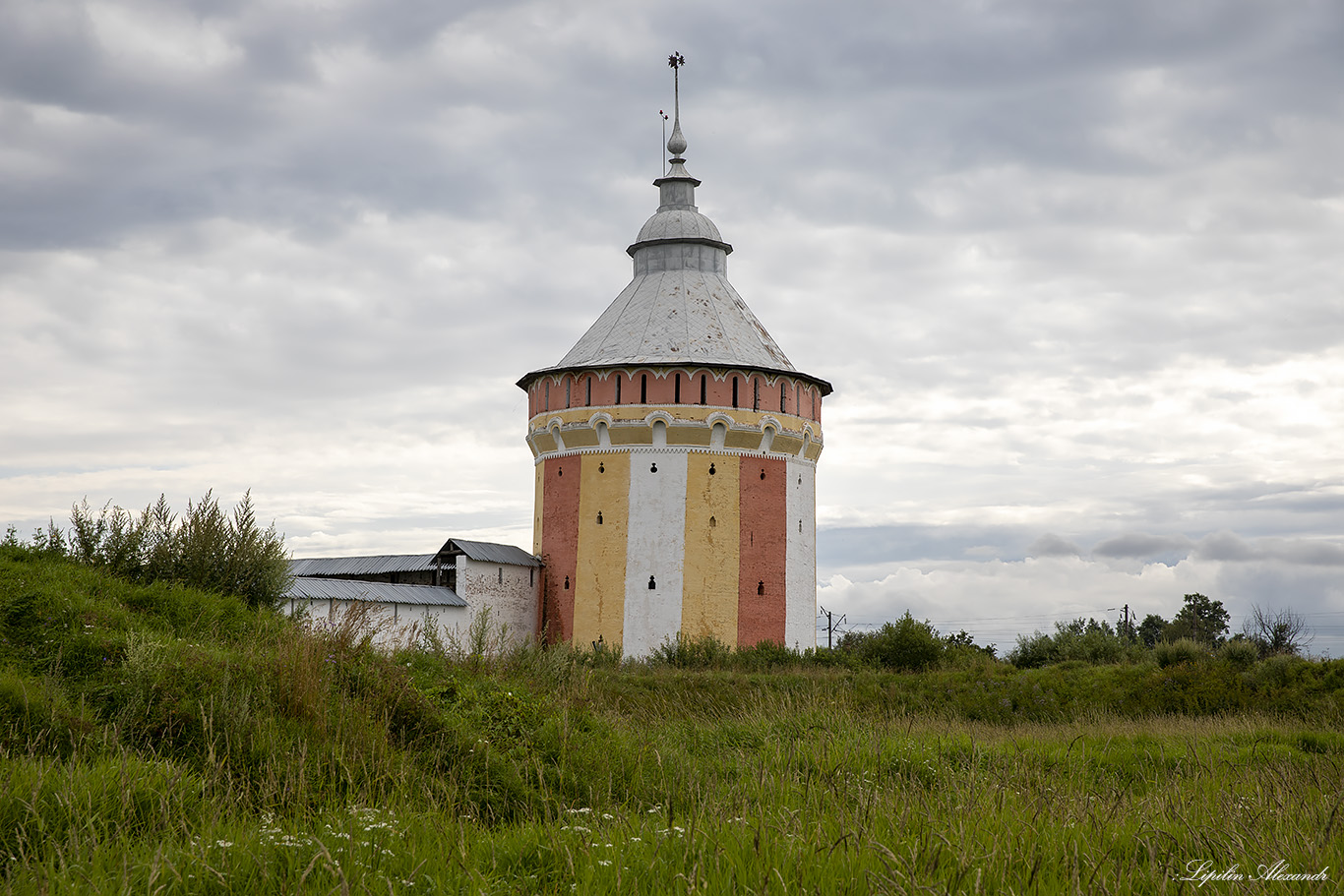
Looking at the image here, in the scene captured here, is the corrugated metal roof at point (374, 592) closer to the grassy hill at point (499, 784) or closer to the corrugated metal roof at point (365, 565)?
the corrugated metal roof at point (365, 565)

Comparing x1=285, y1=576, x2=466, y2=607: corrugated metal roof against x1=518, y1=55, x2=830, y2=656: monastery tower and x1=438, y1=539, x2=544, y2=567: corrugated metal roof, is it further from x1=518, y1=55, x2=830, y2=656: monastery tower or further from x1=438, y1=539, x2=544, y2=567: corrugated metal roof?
x1=518, y1=55, x2=830, y2=656: monastery tower

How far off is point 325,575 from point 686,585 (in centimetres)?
1072

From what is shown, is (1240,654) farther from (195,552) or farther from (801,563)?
(195,552)

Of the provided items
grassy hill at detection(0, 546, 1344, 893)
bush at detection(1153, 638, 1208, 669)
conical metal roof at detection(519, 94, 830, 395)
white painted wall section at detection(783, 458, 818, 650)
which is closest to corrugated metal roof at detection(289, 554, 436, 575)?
conical metal roof at detection(519, 94, 830, 395)

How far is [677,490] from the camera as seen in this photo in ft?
94.5

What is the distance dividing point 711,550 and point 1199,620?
3124cm

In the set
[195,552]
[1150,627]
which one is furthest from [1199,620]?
[195,552]

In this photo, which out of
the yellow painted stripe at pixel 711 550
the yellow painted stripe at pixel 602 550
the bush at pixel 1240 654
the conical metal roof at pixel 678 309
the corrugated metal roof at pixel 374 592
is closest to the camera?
the bush at pixel 1240 654

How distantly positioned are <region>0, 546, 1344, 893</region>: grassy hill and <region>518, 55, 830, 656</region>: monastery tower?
13598 mm

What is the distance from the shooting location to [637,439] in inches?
1147

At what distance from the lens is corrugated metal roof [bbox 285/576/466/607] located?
24297 mm

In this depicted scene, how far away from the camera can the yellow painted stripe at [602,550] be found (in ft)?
93.9

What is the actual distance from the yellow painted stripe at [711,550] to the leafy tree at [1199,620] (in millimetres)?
25197

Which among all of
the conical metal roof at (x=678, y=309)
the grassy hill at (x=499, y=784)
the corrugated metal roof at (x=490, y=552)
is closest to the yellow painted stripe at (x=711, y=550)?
the conical metal roof at (x=678, y=309)
